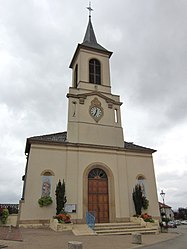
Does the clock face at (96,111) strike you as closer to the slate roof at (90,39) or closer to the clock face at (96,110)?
the clock face at (96,110)

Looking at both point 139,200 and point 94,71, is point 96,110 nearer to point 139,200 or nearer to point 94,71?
point 94,71

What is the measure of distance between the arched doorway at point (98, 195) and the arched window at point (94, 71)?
961cm

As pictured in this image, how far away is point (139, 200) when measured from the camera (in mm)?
18844

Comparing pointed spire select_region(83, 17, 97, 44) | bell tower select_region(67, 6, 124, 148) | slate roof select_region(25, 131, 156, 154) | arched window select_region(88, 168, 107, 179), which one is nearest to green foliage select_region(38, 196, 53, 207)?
arched window select_region(88, 168, 107, 179)

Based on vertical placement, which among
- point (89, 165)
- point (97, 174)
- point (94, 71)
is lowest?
point (97, 174)

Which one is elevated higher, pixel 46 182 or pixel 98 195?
pixel 46 182

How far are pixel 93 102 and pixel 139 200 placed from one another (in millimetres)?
9728

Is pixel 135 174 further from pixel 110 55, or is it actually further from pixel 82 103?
pixel 110 55

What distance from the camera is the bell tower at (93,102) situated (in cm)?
2073

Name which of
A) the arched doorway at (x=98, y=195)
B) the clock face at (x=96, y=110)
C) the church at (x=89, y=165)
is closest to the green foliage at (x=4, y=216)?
the church at (x=89, y=165)

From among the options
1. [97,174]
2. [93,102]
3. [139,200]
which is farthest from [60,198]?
[93,102]

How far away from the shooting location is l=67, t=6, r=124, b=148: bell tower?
816 inches

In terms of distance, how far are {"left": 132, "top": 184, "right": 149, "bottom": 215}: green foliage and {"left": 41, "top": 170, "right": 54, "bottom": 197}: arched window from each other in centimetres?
697

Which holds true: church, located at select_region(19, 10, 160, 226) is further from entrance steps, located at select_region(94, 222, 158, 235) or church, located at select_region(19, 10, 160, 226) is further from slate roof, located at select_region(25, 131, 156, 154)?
entrance steps, located at select_region(94, 222, 158, 235)
